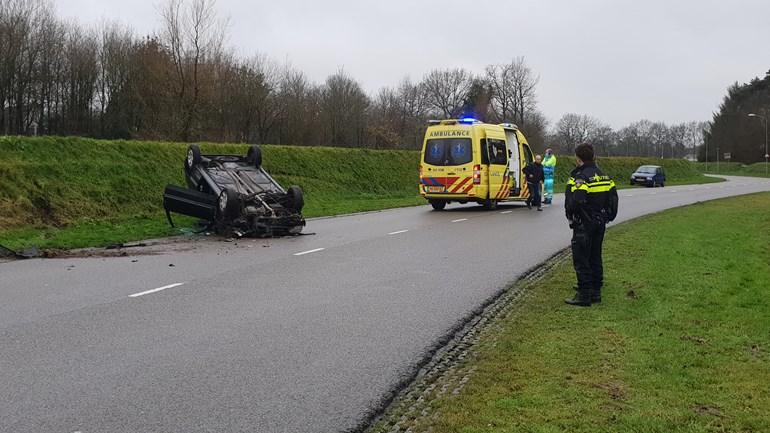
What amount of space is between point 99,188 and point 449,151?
10103mm

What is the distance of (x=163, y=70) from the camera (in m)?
35.9

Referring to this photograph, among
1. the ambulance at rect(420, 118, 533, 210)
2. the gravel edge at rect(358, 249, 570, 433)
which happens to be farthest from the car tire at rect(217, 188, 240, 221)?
the ambulance at rect(420, 118, 533, 210)

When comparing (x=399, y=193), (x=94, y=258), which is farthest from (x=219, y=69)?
(x=94, y=258)

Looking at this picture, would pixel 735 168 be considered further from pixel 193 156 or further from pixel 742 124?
pixel 193 156

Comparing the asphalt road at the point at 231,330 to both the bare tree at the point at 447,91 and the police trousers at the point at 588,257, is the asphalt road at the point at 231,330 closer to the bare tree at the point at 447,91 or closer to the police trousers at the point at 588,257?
the police trousers at the point at 588,257

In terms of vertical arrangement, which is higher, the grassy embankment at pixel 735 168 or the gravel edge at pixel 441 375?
the gravel edge at pixel 441 375

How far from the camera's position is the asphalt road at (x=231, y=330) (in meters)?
4.58

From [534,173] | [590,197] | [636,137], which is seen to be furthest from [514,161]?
[636,137]

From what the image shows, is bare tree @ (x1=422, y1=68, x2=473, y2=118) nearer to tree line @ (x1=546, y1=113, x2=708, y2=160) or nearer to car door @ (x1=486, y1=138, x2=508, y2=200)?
tree line @ (x1=546, y1=113, x2=708, y2=160)

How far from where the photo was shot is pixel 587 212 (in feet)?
26.5

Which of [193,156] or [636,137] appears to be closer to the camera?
[193,156]

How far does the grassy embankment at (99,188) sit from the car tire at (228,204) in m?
1.77

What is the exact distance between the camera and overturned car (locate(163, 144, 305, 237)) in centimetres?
1458

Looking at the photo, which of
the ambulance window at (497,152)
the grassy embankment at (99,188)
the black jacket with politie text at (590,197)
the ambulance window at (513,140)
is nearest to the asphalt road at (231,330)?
the black jacket with politie text at (590,197)
